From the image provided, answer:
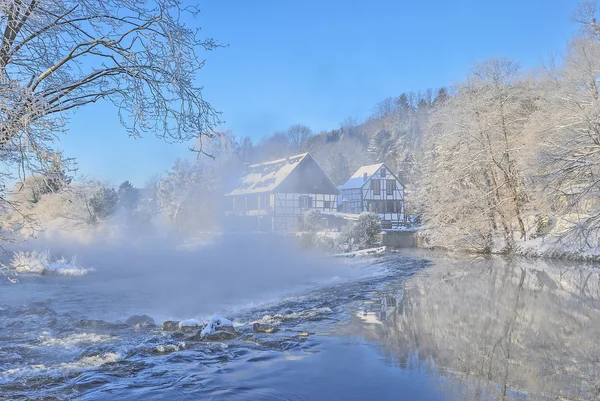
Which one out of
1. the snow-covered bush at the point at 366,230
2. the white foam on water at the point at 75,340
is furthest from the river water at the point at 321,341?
the snow-covered bush at the point at 366,230

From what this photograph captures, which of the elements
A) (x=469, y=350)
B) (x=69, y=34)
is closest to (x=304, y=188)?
(x=469, y=350)

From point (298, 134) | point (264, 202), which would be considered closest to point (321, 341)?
point (264, 202)

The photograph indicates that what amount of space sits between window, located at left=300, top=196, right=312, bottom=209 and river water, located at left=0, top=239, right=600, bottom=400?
2476cm

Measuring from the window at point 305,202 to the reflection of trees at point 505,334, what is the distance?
89.2 feet

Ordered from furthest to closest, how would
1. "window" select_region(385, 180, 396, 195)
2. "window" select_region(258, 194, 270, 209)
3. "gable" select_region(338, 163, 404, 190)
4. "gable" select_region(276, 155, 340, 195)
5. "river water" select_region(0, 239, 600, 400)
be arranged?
1. "window" select_region(385, 180, 396, 195)
2. "gable" select_region(338, 163, 404, 190)
3. "window" select_region(258, 194, 270, 209)
4. "gable" select_region(276, 155, 340, 195)
5. "river water" select_region(0, 239, 600, 400)

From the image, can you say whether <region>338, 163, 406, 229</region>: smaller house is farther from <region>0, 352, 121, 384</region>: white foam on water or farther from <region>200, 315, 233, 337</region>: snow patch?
<region>0, 352, 121, 384</region>: white foam on water

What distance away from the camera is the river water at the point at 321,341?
561 cm

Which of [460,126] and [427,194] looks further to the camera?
[427,194]

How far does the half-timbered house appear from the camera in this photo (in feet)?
137

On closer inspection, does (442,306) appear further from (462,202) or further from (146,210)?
(146,210)

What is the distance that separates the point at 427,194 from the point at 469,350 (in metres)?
24.9

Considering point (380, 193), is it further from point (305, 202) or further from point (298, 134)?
point (298, 134)

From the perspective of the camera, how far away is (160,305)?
44.7ft

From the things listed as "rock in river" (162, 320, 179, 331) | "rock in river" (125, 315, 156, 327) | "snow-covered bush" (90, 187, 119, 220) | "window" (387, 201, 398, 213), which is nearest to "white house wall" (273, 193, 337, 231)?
"window" (387, 201, 398, 213)
